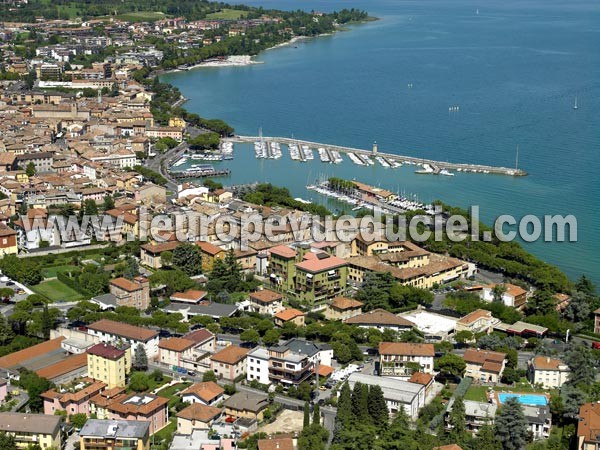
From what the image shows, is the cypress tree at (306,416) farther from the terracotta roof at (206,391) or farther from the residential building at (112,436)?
the residential building at (112,436)

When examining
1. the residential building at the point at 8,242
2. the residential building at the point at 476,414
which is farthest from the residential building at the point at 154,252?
the residential building at the point at 476,414

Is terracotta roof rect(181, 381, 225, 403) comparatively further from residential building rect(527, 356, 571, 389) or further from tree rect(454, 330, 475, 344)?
residential building rect(527, 356, 571, 389)

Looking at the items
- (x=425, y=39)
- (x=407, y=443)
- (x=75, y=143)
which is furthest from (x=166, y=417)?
(x=425, y=39)

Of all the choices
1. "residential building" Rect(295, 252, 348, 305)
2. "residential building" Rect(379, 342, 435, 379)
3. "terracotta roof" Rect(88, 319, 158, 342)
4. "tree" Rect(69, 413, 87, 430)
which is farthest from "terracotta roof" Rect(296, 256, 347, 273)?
"tree" Rect(69, 413, 87, 430)

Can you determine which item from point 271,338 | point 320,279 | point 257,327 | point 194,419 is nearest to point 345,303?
point 320,279

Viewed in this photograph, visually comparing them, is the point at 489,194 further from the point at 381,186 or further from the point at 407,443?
the point at 407,443

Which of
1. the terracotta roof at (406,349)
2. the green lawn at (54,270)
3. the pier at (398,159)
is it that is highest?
the pier at (398,159)

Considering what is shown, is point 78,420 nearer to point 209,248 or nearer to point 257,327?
point 257,327
